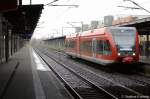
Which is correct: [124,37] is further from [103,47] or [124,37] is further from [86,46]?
[86,46]

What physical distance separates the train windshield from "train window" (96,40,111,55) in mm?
644

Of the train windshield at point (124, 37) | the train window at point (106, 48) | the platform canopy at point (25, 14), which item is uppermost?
the platform canopy at point (25, 14)

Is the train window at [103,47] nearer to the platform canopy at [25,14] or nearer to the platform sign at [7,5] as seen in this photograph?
the platform canopy at [25,14]

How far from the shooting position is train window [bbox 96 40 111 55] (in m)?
22.9

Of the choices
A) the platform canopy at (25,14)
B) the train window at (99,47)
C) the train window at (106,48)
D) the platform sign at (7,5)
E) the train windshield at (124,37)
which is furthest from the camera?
the train window at (99,47)

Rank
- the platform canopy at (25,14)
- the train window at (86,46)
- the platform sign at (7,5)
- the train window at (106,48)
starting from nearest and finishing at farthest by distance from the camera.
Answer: the platform sign at (7,5), the platform canopy at (25,14), the train window at (106,48), the train window at (86,46)

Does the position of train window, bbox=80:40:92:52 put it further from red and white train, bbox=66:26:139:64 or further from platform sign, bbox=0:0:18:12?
platform sign, bbox=0:0:18:12

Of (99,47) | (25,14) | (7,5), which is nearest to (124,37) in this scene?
(99,47)

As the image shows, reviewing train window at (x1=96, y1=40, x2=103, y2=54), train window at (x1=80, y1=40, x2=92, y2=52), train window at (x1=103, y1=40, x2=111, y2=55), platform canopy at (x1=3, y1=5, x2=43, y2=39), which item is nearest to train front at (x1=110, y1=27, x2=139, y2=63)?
train window at (x1=103, y1=40, x2=111, y2=55)

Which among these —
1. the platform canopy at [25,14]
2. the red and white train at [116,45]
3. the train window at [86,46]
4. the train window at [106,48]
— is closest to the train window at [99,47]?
the red and white train at [116,45]

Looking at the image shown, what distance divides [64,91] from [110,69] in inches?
435

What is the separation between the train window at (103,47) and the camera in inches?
901

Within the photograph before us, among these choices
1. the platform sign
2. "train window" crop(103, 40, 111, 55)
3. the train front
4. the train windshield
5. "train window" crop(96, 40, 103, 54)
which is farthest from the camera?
"train window" crop(96, 40, 103, 54)

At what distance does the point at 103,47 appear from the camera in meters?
23.9
